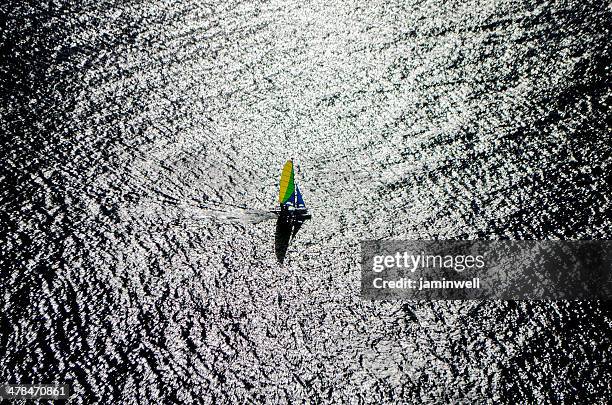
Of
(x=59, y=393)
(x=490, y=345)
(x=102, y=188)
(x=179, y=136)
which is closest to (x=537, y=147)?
(x=490, y=345)

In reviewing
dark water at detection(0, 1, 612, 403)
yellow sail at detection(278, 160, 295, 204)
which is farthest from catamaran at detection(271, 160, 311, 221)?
dark water at detection(0, 1, 612, 403)

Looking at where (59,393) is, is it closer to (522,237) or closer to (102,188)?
(102,188)

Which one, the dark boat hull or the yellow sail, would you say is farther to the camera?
the dark boat hull

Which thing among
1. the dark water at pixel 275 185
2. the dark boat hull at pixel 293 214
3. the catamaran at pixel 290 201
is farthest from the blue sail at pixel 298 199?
the dark water at pixel 275 185

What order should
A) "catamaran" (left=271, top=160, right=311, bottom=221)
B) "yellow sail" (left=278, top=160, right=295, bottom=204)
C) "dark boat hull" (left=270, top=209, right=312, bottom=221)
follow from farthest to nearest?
"dark boat hull" (left=270, top=209, right=312, bottom=221)
"catamaran" (left=271, top=160, right=311, bottom=221)
"yellow sail" (left=278, top=160, right=295, bottom=204)

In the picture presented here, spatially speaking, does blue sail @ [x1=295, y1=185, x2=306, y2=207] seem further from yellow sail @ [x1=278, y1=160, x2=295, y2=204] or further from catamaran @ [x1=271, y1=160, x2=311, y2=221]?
yellow sail @ [x1=278, y1=160, x2=295, y2=204]

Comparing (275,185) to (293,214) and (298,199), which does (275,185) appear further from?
(293,214)
